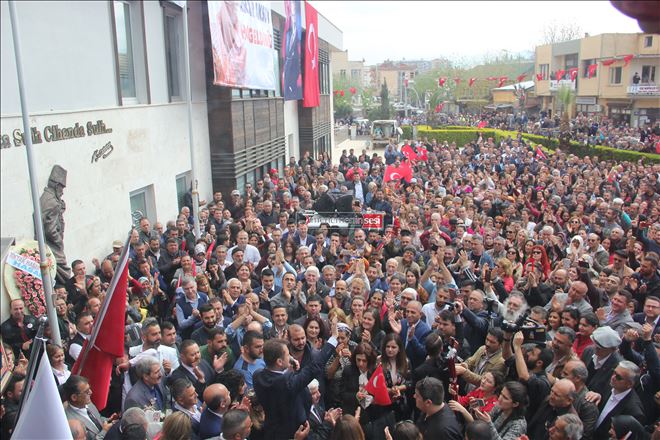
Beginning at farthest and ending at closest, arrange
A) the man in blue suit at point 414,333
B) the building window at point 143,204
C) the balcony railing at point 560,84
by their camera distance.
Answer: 1. the balcony railing at point 560,84
2. the building window at point 143,204
3. the man in blue suit at point 414,333

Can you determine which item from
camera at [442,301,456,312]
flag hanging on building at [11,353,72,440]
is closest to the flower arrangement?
flag hanging on building at [11,353,72,440]

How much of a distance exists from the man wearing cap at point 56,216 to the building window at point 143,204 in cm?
252

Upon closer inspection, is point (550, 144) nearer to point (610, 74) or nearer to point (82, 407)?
point (610, 74)

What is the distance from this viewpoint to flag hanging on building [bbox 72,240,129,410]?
384 cm

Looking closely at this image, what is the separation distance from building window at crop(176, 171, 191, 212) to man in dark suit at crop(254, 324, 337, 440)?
7786 mm

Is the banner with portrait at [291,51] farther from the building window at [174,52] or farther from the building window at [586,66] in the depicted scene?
the building window at [586,66]

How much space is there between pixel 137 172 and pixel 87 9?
10.9ft

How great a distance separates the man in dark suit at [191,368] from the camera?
→ 4258 mm

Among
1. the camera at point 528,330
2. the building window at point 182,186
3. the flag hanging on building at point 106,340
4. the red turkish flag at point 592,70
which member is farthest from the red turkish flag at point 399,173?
the red turkish flag at point 592,70

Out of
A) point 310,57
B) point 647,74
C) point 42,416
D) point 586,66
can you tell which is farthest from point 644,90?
point 42,416

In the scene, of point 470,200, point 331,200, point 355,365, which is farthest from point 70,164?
point 470,200

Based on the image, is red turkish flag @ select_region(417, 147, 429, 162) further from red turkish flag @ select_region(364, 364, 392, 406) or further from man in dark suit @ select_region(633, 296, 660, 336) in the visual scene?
red turkish flag @ select_region(364, 364, 392, 406)

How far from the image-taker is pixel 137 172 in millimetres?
9250

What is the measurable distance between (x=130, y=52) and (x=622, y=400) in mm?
8283
